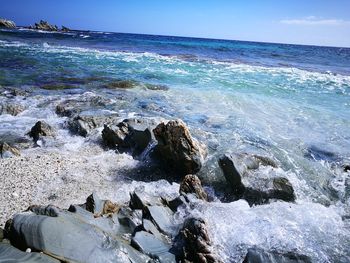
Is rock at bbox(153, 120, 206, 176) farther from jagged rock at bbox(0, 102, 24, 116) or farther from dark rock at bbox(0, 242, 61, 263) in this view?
jagged rock at bbox(0, 102, 24, 116)

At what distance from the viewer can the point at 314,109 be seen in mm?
11211

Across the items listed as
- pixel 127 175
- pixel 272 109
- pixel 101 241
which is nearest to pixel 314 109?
pixel 272 109

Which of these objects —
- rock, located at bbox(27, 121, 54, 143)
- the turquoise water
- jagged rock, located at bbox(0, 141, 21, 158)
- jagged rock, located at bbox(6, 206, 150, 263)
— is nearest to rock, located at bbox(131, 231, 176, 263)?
jagged rock, located at bbox(6, 206, 150, 263)

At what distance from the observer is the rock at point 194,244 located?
130 inches

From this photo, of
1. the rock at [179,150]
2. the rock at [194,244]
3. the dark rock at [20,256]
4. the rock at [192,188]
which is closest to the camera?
the dark rock at [20,256]

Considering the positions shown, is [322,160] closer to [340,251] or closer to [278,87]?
[340,251]

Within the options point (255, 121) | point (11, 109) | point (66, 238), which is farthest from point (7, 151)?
point (255, 121)

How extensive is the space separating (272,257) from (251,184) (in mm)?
1923

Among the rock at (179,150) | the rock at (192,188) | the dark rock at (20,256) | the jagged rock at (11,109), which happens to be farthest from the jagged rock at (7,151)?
the dark rock at (20,256)

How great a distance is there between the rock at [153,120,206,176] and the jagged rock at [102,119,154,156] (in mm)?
667

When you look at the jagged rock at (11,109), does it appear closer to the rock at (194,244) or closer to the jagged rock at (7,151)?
the jagged rock at (7,151)

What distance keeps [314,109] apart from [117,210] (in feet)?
30.8

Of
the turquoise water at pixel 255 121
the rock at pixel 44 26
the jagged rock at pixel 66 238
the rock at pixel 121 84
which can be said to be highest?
the rock at pixel 44 26

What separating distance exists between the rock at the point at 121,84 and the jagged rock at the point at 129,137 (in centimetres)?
593
